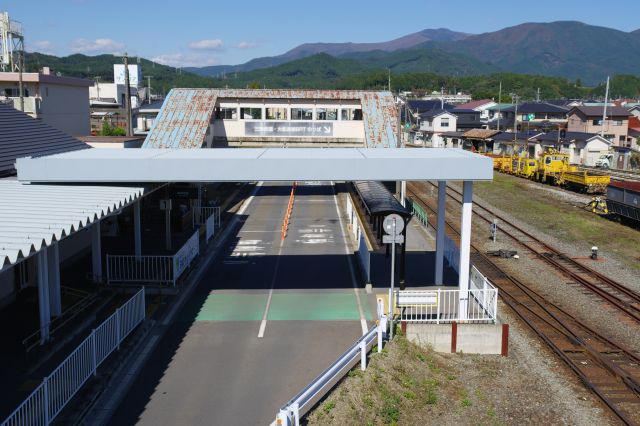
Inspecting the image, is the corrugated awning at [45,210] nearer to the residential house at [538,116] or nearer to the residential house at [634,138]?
the residential house at [634,138]

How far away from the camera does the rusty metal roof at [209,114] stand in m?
31.5

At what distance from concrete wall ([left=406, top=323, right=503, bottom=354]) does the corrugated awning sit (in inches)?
237

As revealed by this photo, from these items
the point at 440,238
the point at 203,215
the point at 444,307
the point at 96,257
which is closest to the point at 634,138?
the point at 203,215

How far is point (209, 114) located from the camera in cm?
3381

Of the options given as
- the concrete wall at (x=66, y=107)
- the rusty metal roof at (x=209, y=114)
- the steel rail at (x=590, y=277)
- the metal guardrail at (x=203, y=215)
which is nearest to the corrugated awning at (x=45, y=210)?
the metal guardrail at (x=203, y=215)

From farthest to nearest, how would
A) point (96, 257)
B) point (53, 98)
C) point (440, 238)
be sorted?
point (53, 98) < point (440, 238) < point (96, 257)

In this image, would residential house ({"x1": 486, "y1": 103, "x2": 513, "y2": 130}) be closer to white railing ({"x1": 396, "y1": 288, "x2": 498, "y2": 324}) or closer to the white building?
the white building

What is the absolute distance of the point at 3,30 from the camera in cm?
4250

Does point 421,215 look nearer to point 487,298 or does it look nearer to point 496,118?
point 487,298

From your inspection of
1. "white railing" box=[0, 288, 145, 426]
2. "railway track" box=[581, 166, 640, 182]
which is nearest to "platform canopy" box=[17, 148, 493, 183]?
"white railing" box=[0, 288, 145, 426]

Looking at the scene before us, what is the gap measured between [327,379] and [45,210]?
5.39m

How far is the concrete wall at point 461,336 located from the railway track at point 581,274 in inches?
185

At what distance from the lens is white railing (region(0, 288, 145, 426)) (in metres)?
7.31

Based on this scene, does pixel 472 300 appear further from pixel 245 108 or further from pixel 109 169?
pixel 245 108
